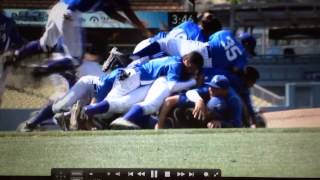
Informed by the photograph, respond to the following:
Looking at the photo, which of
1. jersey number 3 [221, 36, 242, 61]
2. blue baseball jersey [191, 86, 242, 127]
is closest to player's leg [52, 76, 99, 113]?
blue baseball jersey [191, 86, 242, 127]

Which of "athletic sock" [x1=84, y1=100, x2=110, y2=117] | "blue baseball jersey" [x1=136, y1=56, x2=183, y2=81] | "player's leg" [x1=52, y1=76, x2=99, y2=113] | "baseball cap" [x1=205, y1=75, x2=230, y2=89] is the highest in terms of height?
"blue baseball jersey" [x1=136, y1=56, x2=183, y2=81]

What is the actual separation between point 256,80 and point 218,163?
0.52 m

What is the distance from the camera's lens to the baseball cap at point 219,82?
386cm

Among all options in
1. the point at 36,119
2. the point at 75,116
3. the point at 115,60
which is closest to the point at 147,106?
the point at 115,60

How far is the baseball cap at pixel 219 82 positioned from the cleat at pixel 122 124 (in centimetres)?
50

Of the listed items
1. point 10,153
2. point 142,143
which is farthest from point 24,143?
point 142,143

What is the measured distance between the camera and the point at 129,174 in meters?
3.71

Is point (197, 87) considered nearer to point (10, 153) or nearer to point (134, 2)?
point (134, 2)

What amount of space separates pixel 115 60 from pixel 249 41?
79 centimetres

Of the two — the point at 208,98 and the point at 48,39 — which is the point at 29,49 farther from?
the point at 208,98

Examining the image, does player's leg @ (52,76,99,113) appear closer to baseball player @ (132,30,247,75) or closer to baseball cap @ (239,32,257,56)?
baseball player @ (132,30,247,75)

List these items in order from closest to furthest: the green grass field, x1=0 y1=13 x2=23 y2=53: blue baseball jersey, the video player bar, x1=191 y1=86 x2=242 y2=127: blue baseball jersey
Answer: the video player bar → the green grass field → x1=191 y1=86 x2=242 y2=127: blue baseball jersey → x1=0 y1=13 x2=23 y2=53: blue baseball jersey

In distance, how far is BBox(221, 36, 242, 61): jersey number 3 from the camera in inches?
152

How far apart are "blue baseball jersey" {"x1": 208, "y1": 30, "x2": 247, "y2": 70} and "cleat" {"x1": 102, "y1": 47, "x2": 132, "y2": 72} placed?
19.7 inches
